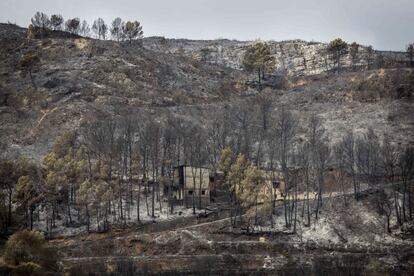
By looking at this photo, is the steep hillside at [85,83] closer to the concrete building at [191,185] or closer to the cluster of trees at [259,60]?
the cluster of trees at [259,60]

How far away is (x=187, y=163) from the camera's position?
7694 centimetres

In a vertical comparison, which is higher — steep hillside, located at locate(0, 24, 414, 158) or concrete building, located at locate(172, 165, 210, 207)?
steep hillside, located at locate(0, 24, 414, 158)

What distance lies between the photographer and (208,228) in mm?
59781

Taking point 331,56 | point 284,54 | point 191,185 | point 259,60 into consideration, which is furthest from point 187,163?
point 284,54

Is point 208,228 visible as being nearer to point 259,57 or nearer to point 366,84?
point 366,84

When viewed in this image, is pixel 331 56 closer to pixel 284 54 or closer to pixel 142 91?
pixel 284 54

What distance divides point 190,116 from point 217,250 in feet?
150

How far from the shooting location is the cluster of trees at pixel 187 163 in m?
60.8

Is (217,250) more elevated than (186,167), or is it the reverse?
(186,167)

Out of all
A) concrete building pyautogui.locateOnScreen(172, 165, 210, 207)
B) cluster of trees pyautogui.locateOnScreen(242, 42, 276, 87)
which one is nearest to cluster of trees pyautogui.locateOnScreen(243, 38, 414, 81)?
cluster of trees pyautogui.locateOnScreen(242, 42, 276, 87)

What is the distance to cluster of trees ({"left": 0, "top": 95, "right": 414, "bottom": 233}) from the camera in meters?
60.8

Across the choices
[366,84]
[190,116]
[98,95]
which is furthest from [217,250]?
[366,84]

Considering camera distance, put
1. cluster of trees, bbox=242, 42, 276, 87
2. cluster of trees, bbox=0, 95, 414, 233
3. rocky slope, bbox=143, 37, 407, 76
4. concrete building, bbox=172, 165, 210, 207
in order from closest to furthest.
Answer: cluster of trees, bbox=0, 95, 414, 233 → concrete building, bbox=172, 165, 210, 207 → cluster of trees, bbox=242, 42, 276, 87 → rocky slope, bbox=143, 37, 407, 76

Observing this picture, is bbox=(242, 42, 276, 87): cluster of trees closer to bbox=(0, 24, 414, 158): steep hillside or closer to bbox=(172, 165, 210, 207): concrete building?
bbox=(0, 24, 414, 158): steep hillside
